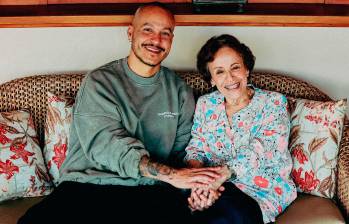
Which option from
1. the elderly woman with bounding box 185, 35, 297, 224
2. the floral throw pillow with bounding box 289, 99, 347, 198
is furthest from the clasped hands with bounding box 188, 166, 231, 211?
the floral throw pillow with bounding box 289, 99, 347, 198

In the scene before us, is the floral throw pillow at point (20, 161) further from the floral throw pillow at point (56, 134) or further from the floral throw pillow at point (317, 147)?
the floral throw pillow at point (317, 147)

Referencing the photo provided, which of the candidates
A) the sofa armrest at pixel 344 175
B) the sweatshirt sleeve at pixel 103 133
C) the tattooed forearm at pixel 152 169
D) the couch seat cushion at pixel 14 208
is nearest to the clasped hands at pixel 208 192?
the tattooed forearm at pixel 152 169

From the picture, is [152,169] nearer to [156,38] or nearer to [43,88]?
[156,38]

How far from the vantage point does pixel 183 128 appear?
2203 mm

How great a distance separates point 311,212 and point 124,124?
85cm

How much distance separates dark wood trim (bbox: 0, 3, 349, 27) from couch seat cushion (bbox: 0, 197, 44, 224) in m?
0.88

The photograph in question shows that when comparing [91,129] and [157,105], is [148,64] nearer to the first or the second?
[157,105]

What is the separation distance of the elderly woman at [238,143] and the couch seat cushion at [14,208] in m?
0.71

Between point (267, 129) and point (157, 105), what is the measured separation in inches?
19.1

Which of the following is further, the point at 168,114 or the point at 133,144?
the point at 168,114

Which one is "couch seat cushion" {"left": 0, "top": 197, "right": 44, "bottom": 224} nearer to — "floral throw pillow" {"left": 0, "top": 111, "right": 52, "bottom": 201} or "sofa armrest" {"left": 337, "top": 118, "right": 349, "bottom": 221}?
"floral throw pillow" {"left": 0, "top": 111, "right": 52, "bottom": 201}

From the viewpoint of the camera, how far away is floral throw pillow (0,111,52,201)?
212 centimetres

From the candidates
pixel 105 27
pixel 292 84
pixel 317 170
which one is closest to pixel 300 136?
pixel 317 170

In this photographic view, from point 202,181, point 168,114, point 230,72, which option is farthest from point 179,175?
point 230,72
